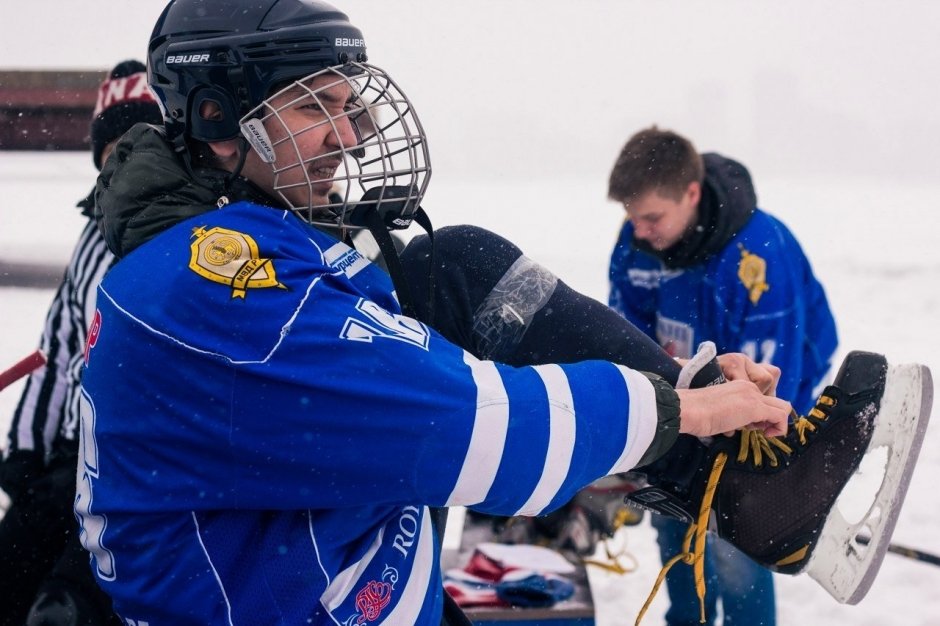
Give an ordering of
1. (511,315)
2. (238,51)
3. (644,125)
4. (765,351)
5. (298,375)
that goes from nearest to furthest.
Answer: (298,375)
(238,51)
(511,315)
(765,351)
(644,125)

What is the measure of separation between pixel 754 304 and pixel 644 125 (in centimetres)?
1608

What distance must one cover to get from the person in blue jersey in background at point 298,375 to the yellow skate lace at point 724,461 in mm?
118

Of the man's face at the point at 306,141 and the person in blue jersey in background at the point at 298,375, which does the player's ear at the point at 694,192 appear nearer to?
the person in blue jersey in background at the point at 298,375

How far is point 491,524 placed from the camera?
11.3 ft

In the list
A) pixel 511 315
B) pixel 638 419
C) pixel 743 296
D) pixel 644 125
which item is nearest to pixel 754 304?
pixel 743 296

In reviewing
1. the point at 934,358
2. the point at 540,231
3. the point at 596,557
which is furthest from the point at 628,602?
the point at 540,231

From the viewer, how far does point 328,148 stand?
1.39m

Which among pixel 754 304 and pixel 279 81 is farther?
pixel 754 304

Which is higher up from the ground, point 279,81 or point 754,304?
point 279,81

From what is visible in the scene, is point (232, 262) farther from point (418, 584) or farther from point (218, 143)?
point (418, 584)

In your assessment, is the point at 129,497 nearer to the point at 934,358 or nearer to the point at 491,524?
the point at 491,524

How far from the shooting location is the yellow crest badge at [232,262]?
1.11m

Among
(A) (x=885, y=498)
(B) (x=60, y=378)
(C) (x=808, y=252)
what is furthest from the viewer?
(C) (x=808, y=252)

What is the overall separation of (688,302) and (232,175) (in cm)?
198
